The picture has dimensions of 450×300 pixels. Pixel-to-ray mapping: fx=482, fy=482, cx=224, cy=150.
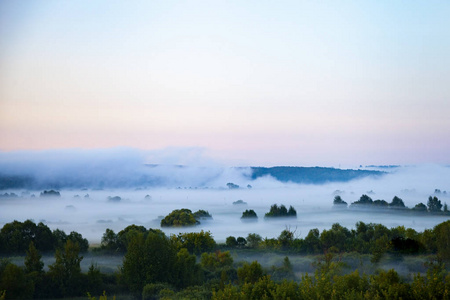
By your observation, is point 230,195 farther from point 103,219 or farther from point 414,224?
point 414,224

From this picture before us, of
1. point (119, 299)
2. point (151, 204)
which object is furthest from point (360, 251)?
point (151, 204)

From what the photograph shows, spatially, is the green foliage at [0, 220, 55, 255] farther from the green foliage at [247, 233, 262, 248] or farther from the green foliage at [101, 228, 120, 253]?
the green foliage at [247, 233, 262, 248]

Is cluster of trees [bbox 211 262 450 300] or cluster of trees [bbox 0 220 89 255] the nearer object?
cluster of trees [bbox 211 262 450 300]

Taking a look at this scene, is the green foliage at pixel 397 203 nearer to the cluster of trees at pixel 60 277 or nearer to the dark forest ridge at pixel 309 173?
the dark forest ridge at pixel 309 173

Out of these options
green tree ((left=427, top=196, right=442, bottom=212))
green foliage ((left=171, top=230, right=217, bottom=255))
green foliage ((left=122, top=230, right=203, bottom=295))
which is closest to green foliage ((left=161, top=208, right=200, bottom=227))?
green foliage ((left=171, top=230, right=217, bottom=255))

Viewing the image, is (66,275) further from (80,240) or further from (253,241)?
(253,241)

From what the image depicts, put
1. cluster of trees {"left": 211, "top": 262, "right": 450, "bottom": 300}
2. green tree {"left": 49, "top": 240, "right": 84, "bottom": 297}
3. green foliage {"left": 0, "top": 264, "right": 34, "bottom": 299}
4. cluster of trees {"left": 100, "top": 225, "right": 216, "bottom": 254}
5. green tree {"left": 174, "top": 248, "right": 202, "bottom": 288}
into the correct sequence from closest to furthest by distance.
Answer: cluster of trees {"left": 211, "top": 262, "right": 450, "bottom": 300}, green foliage {"left": 0, "top": 264, "right": 34, "bottom": 299}, green tree {"left": 49, "top": 240, "right": 84, "bottom": 297}, green tree {"left": 174, "top": 248, "right": 202, "bottom": 288}, cluster of trees {"left": 100, "top": 225, "right": 216, "bottom": 254}

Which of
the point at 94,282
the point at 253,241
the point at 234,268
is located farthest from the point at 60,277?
the point at 253,241
